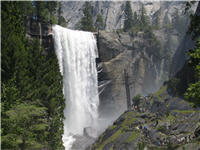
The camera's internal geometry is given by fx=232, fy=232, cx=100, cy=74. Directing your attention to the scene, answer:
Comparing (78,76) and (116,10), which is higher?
(116,10)

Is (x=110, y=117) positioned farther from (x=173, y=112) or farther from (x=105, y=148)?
(x=105, y=148)

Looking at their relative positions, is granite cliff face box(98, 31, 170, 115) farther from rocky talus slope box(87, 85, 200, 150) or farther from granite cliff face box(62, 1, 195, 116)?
rocky talus slope box(87, 85, 200, 150)

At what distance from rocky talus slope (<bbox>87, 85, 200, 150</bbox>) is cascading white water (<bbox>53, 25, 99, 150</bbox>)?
14.7m

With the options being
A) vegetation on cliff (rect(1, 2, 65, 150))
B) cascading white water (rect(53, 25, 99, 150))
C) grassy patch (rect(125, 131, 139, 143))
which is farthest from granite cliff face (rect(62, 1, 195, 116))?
vegetation on cliff (rect(1, 2, 65, 150))

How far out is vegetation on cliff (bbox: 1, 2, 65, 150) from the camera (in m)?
14.7

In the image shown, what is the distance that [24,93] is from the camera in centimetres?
2402

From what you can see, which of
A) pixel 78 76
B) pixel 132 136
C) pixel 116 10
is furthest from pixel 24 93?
pixel 116 10

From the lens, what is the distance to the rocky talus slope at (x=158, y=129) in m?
27.6

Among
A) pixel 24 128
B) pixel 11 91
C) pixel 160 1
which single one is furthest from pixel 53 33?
pixel 160 1

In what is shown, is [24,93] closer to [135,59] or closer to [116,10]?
[135,59]

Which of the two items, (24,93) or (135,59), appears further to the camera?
(135,59)

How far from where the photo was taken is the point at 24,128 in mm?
14945

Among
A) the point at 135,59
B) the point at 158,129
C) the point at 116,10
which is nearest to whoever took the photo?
the point at 158,129

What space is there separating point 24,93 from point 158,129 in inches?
738
